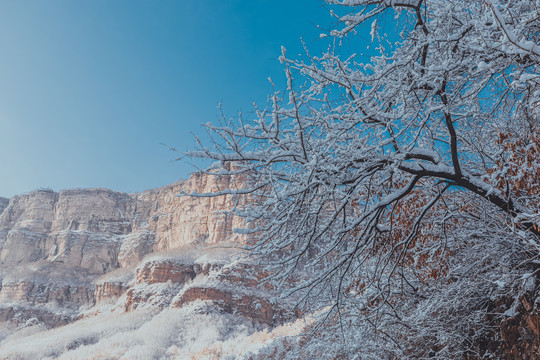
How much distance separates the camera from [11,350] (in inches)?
1538

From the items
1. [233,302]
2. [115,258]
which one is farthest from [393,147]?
[115,258]

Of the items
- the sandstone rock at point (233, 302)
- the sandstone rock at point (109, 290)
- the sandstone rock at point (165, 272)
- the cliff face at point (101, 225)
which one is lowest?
the sandstone rock at point (233, 302)

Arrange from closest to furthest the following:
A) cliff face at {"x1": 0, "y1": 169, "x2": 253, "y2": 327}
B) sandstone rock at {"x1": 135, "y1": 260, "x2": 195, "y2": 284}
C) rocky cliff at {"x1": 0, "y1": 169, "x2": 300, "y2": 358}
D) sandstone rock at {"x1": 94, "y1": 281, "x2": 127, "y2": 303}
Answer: rocky cliff at {"x1": 0, "y1": 169, "x2": 300, "y2": 358}
sandstone rock at {"x1": 135, "y1": 260, "x2": 195, "y2": 284}
cliff face at {"x1": 0, "y1": 169, "x2": 253, "y2": 327}
sandstone rock at {"x1": 94, "y1": 281, "x2": 127, "y2": 303}

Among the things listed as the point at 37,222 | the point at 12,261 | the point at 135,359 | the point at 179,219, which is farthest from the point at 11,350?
the point at 37,222

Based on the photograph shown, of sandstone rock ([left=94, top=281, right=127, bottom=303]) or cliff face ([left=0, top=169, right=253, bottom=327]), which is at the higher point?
cliff face ([left=0, top=169, right=253, bottom=327])

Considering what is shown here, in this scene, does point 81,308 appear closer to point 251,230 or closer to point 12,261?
point 12,261

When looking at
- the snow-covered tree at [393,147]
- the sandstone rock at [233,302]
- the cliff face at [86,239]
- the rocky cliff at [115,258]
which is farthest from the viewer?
the cliff face at [86,239]

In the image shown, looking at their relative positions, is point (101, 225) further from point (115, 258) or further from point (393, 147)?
point (393, 147)

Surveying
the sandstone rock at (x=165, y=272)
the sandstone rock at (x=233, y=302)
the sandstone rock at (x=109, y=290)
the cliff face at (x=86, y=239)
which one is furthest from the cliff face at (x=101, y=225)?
the sandstone rock at (x=233, y=302)

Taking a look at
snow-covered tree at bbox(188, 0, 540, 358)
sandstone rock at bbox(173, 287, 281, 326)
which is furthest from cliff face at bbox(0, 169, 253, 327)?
snow-covered tree at bbox(188, 0, 540, 358)

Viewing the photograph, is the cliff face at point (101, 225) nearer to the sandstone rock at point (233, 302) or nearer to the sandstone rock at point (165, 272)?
the sandstone rock at point (165, 272)

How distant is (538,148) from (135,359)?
32.1 m

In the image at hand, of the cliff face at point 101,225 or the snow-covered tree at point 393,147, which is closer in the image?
the snow-covered tree at point 393,147

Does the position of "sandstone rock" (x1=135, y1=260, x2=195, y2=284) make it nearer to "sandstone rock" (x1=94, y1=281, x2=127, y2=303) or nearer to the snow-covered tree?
"sandstone rock" (x1=94, y1=281, x2=127, y2=303)
